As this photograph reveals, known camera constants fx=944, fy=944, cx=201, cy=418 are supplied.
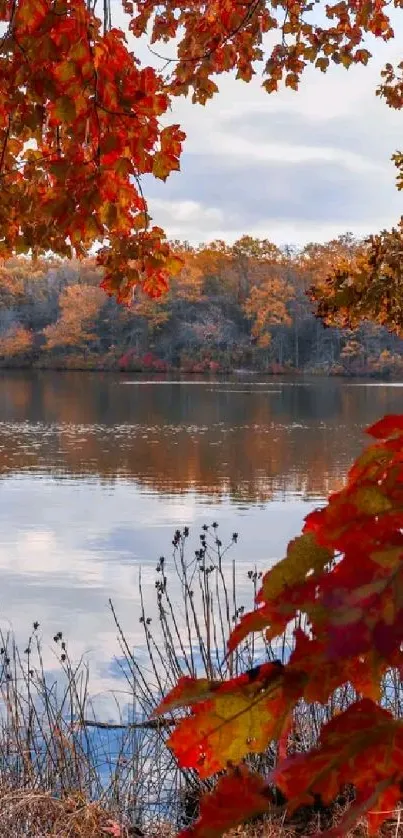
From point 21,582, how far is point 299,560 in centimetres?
1090

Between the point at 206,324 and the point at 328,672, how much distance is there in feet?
269

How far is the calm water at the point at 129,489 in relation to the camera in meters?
10.8

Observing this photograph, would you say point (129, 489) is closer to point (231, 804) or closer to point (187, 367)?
point (231, 804)

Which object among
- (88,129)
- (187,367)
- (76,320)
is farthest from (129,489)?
(76,320)

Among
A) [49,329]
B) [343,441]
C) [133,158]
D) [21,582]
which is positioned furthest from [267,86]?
[49,329]

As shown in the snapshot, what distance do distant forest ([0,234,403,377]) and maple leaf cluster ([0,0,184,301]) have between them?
71.3 meters

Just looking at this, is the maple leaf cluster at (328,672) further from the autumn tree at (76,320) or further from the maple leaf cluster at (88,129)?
the autumn tree at (76,320)

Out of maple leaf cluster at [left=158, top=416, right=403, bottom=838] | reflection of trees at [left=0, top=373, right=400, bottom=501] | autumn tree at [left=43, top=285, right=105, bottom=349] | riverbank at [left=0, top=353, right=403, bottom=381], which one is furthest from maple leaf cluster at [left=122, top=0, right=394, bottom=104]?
autumn tree at [left=43, top=285, right=105, bottom=349]

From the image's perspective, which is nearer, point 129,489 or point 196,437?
point 129,489

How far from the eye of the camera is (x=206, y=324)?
82812 millimetres

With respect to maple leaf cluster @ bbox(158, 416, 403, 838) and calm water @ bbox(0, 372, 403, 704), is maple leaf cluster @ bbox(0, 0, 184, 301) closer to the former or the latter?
maple leaf cluster @ bbox(158, 416, 403, 838)

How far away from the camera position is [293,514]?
1661 cm

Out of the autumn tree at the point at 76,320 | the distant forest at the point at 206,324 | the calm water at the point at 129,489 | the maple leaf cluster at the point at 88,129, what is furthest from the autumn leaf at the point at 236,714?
the autumn tree at the point at 76,320

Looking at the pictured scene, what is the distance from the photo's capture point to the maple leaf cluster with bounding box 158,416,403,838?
1.03 metres
